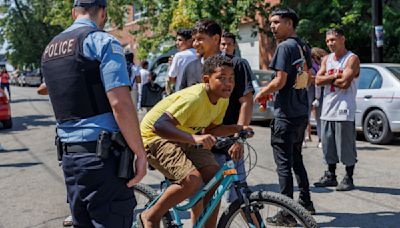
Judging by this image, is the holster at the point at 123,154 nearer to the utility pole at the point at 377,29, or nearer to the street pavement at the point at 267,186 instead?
the street pavement at the point at 267,186

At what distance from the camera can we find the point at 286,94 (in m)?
5.25

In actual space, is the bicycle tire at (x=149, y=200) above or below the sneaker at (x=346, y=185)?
above

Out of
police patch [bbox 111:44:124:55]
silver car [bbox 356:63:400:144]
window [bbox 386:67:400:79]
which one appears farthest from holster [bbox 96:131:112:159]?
window [bbox 386:67:400:79]

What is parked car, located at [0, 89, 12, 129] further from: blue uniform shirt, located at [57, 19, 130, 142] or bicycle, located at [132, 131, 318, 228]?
blue uniform shirt, located at [57, 19, 130, 142]

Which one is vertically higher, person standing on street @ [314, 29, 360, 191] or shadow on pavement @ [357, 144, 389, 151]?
person standing on street @ [314, 29, 360, 191]

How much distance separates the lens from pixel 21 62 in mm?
54312

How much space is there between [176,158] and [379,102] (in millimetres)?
7384

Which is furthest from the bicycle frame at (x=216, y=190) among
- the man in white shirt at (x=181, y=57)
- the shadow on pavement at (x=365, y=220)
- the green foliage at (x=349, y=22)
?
the green foliage at (x=349, y=22)

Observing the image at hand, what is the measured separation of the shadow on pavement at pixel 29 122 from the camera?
15596 mm

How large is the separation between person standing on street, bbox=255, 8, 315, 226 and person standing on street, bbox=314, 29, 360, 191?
131 cm

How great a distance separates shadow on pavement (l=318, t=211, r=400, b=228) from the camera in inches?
209

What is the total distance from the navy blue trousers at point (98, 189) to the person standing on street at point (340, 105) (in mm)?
4040

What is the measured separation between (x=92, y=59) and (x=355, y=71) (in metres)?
4.27

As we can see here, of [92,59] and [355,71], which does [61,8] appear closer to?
[355,71]
